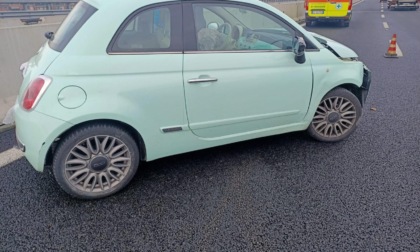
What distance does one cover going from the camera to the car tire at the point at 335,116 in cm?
339

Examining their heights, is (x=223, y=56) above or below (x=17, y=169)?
above

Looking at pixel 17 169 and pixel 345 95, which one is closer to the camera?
pixel 17 169

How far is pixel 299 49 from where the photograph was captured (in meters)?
2.89

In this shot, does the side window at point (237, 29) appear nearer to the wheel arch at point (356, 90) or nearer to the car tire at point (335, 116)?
the car tire at point (335, 116)

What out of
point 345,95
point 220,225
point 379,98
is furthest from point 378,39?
point 220,225

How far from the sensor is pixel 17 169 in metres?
2.96

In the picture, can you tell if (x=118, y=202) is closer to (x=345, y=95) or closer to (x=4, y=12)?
(x=345, y=95)

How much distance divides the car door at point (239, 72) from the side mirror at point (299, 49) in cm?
5

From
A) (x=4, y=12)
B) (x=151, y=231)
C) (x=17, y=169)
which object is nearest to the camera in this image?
(x=151, y=231)

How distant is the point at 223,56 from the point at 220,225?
141cm

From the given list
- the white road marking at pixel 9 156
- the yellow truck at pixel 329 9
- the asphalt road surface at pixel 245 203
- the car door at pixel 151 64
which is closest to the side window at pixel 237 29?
the car door at pixel 151 64

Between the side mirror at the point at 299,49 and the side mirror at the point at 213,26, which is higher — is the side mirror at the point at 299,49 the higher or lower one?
the lower one

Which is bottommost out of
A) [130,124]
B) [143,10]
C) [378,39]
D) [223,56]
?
[378,39]

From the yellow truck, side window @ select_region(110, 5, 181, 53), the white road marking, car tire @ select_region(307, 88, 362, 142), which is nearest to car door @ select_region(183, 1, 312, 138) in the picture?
side window @ select_region(110, 5, 181, 53)
